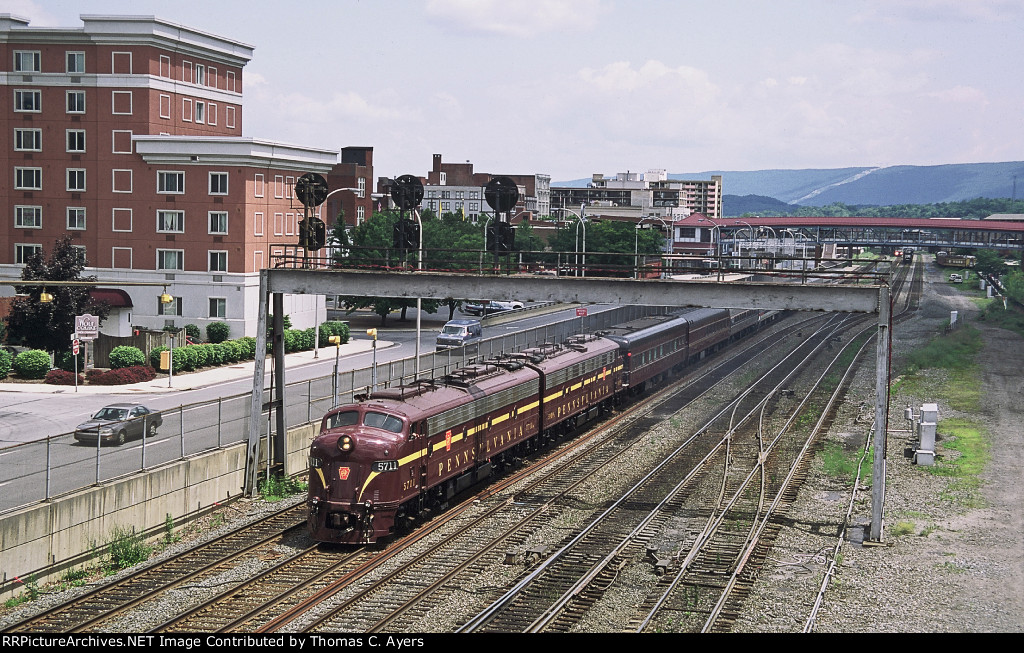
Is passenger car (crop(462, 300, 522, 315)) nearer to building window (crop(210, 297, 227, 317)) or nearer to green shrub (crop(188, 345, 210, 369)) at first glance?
building window (crop(210, 297, 227, 317))

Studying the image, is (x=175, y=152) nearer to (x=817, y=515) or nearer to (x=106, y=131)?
(x=106, y=131)

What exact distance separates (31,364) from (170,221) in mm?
18656

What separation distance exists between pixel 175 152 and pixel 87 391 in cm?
2242

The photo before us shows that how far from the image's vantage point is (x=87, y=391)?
170 ft

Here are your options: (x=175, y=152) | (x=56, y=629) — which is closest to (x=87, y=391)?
(x=175, y=152)

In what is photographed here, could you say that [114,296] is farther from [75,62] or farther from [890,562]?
[890,562]

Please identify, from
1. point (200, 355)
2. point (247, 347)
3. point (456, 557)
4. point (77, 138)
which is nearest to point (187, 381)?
point (200, 355)

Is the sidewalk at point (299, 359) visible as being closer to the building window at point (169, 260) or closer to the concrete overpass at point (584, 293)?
the building window at point (169, 260)

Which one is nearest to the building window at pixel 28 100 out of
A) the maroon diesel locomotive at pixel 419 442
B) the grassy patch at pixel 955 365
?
the maroon diesel locomotive at pixel 419 442

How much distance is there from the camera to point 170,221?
7031cm

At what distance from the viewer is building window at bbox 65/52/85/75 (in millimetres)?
69938

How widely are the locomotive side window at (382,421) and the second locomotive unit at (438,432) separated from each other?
27 mm

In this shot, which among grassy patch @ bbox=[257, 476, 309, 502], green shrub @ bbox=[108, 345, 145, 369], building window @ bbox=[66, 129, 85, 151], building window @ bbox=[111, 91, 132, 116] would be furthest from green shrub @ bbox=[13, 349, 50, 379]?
grassy patch @ bbox=[257, 476, 309, 502]

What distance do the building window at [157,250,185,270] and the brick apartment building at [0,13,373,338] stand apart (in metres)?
0.07
